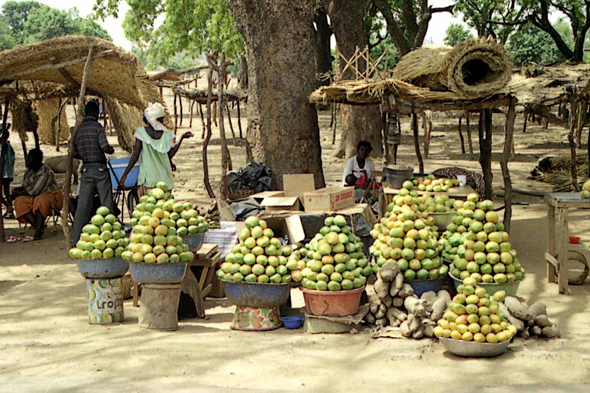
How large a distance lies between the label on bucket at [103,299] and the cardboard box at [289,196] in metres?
2.08

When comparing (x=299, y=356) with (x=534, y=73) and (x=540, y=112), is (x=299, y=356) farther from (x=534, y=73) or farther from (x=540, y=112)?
(x=540, y=112)

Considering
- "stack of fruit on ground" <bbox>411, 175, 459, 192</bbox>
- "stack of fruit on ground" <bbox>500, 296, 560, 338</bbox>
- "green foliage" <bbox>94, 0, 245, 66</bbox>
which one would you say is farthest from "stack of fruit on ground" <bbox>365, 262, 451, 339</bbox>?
"green foliage" <bbox>94, 0, 245, 66</bbox>

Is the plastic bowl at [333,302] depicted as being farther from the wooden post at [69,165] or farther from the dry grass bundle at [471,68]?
the wooden post at [69,165]

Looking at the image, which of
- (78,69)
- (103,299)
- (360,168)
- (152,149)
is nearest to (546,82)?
(360,168)

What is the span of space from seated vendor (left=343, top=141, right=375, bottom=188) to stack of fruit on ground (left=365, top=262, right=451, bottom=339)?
3.88 meters

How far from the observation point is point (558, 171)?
1559 cm

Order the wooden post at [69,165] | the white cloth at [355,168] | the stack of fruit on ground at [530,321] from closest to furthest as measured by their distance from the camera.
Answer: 1. the stack of fruit on ground at [530,321]
2. the wooden post at [69,165]
3. the white cloth at [355,168]

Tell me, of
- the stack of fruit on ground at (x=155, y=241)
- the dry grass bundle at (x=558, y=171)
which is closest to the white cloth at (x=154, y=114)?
the stack of fruit on ground at (x=155, y=241)

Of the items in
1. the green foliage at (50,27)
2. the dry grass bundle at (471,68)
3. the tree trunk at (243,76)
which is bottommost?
the dry grass bundle at (471,68)

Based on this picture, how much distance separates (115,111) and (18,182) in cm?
496

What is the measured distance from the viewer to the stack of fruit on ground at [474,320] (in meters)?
5.13

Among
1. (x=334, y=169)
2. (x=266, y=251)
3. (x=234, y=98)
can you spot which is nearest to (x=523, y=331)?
(x=266, y=251)

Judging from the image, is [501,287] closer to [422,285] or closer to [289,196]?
[422,285]

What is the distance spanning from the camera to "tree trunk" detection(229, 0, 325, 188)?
9.58 metres
